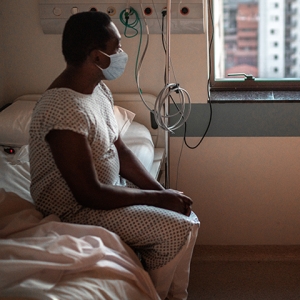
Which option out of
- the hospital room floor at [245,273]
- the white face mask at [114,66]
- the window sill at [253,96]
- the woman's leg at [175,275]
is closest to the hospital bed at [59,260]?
the woman's leg at [175,275]

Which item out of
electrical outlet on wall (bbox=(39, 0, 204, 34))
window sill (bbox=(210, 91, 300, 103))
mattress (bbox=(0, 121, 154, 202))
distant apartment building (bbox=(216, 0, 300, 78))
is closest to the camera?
mattress (bbox=(0, 121, 154, 202))

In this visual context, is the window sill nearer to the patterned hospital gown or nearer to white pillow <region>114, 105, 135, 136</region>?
white pillow <region>114, 105, 135, 136</region>

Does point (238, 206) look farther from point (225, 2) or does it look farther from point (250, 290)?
point (225, 2)

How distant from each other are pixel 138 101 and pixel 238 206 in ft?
2.70

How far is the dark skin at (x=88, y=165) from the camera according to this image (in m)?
1.74

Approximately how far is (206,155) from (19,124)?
1.02m

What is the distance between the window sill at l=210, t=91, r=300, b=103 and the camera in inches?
113

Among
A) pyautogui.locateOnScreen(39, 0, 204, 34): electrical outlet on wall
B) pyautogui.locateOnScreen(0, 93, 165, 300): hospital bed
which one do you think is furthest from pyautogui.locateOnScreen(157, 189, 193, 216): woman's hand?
pyautogui.locateOnScreen(39, 0, 204, 34): electrical outlet on wall

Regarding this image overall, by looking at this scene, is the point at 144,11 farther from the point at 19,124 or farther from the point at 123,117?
the point at 19,124

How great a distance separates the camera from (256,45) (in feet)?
10.2

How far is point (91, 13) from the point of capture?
6.21 feet

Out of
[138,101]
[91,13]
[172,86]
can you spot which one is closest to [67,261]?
[91,13]

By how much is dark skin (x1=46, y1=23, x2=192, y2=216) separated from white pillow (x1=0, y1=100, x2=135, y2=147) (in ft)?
2.51

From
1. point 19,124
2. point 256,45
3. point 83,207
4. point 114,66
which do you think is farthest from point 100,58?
point 256,45
